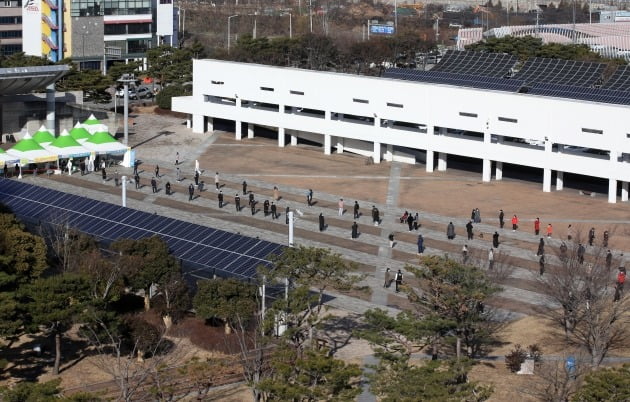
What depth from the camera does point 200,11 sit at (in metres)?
160

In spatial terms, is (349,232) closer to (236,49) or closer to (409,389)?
(409,389)

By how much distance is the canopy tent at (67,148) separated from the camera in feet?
209

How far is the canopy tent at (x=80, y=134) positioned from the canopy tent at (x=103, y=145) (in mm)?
359

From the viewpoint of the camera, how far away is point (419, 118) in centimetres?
6706

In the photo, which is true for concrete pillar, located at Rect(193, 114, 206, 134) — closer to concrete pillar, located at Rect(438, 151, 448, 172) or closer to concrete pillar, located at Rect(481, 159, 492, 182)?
concrete pillar, located at Rect(438, 151, 448, 172)

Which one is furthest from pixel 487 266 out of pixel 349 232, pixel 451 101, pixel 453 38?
pixel 453 38

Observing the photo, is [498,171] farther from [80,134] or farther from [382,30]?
[382,30]

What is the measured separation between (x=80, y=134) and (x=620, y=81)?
31.0 metres

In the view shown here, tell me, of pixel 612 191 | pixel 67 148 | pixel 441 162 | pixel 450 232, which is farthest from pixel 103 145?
pixel 612 191

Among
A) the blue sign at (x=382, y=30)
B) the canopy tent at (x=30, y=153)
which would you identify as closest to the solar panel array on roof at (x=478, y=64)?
the canopy tent at (x=30, y=153)

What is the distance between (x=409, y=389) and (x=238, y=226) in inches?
1019

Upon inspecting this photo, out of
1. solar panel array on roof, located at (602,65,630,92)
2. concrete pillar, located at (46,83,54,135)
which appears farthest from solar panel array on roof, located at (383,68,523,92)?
concrete pillar, located at (46,83,54,135)

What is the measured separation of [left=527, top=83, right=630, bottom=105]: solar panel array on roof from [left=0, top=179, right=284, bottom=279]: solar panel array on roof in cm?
2737

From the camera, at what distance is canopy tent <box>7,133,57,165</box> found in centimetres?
6241
